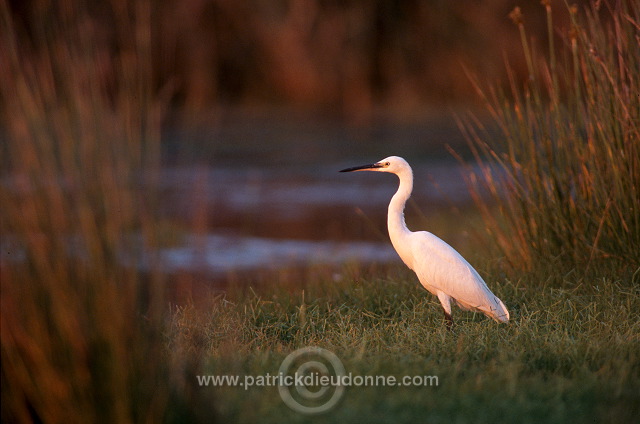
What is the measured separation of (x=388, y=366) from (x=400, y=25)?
955cm

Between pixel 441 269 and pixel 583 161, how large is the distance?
38.3 inches

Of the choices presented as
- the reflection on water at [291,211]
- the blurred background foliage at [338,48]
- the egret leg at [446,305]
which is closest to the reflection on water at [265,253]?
the reflection on water at [291,211]

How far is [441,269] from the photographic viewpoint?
3.87 meters

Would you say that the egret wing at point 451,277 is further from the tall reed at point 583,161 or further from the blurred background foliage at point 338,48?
the blurred background foliage at point 338,48

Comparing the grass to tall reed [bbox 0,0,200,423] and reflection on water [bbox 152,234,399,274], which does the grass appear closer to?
tall reed [bbox 0,0,200,423]

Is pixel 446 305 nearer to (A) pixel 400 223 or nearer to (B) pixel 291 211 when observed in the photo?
(A) pixel 400 223

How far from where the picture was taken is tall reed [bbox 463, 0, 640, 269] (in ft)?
13.7

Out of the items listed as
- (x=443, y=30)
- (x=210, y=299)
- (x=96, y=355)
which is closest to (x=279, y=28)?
(x=443, y=30)

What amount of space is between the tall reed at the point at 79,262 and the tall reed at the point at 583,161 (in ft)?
7.51

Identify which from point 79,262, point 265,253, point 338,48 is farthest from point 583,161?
point 338,48

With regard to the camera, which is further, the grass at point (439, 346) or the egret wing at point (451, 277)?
the egret wing at point (451, 277)

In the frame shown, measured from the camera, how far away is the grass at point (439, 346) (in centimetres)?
275

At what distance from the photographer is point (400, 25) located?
39.7ft

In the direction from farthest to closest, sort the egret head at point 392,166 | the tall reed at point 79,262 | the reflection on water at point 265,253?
the reflection on water at point 265,253, the egret head at point 392,166, the tall reed at point 79,262
